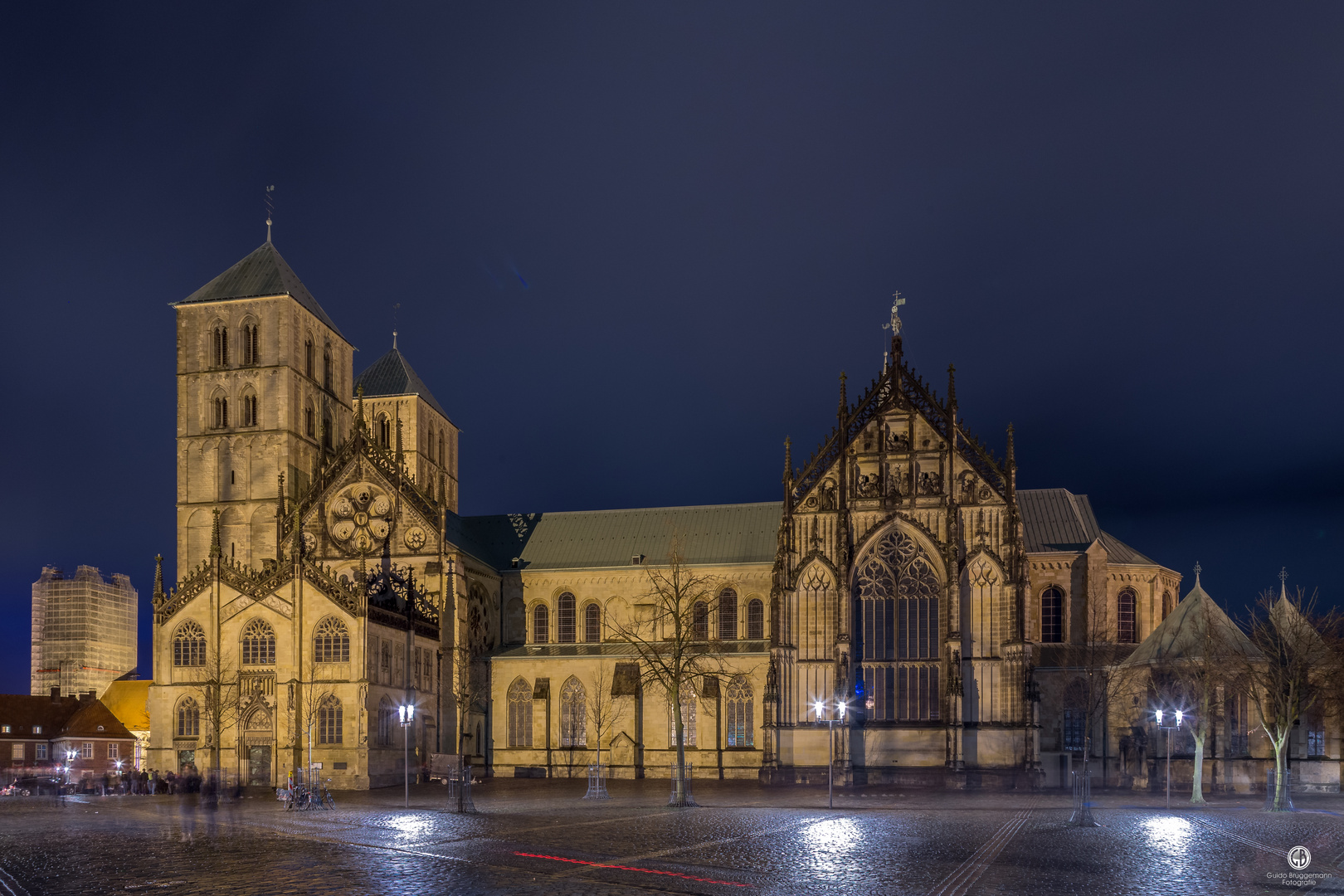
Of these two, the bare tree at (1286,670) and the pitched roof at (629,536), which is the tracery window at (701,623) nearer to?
the pitched roof at (629,536)

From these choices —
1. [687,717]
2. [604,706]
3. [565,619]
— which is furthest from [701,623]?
[565,619]

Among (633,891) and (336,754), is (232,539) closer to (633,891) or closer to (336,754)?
(336,754)

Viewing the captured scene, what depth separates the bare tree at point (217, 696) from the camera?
203ft

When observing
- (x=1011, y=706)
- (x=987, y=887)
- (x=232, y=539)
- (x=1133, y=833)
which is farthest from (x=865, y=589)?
(x=987, y=887)

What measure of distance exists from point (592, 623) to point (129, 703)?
57356 millimetres

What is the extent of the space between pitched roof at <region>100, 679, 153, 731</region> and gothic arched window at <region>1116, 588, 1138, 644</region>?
3215 inches

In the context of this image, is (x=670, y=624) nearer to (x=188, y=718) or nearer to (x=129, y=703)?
(x=188, y=718)

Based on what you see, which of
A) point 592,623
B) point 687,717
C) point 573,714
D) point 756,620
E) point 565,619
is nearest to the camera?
point 687,717

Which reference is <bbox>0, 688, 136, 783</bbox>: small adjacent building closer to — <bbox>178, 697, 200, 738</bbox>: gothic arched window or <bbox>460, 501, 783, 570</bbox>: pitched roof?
<bbox>178, 697, 200, 738</bbox>: gothic arched window

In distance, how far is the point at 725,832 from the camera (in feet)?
111

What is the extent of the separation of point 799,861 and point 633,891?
19.2ft

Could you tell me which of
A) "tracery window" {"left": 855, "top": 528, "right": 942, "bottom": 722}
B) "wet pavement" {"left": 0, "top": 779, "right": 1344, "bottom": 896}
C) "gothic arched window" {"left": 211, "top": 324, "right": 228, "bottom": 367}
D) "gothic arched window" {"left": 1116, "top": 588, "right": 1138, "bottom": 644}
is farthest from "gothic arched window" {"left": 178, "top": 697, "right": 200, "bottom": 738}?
"gothic arched window" {"left": 1116, "top": 588, "right": 1138, "bottom": 644}

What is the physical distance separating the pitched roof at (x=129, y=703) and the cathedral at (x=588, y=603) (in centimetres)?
4181

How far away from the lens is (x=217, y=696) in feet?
205
